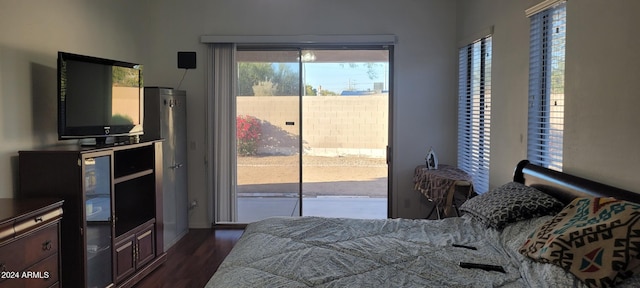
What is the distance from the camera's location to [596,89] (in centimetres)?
250

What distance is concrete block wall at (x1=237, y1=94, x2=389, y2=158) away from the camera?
207 inches

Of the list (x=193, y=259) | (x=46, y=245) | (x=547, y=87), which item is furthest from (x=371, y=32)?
(x=46, y=245)

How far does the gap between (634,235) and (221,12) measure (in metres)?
4.63

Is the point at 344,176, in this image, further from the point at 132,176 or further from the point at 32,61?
the point at 32,61

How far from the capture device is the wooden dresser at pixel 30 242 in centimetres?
223

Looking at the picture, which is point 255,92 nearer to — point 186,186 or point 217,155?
point 217,155

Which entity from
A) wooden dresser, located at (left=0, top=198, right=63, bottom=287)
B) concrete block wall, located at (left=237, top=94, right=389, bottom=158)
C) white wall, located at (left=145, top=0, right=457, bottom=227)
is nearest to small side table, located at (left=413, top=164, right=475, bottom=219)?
white wall, located at (left=145, top=0, right=457, bottom=227)

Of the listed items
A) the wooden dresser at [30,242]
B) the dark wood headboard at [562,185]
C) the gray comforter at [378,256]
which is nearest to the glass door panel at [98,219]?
the wooden dresser at [30,242]

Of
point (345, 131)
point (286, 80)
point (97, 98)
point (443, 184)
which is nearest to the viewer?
point (97, 98)

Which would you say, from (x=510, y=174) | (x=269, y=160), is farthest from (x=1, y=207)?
(x=510, y=174)

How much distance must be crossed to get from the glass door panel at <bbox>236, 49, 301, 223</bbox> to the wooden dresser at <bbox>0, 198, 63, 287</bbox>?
2.72 metres

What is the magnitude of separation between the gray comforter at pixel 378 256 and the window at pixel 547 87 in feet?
2.63

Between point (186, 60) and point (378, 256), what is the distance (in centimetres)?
377

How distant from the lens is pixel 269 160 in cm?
532
